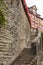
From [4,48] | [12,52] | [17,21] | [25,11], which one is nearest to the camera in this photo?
[4,48]

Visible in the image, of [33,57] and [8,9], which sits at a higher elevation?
[8,9]

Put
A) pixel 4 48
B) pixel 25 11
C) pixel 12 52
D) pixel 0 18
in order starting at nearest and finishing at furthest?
1. pixel 0 18
2. pixel 4 48
3. pixel 12 52
4. pixel 25 11

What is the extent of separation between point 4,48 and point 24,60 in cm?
204

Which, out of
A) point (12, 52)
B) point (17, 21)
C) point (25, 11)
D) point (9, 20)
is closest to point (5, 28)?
point (9, 20)

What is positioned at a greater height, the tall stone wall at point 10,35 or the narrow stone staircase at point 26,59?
the tall stone wall at point 10,35

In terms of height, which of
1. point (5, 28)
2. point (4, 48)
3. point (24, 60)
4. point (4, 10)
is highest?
point (4, 10)

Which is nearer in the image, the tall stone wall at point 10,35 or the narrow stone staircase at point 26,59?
the tall stone wall at point 10,35

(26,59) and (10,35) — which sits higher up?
(10,35)

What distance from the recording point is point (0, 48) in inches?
438

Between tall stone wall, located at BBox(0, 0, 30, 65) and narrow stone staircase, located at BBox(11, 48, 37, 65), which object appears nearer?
tall stone wall, located at BBox(0, 0, 30, 65)

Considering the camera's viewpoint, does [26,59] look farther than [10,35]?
Yes

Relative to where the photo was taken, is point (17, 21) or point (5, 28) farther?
point (17, 21)

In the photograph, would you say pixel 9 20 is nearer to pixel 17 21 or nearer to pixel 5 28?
pixel 5 28

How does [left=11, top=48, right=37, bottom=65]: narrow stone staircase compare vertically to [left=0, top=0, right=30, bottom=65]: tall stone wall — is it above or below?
below
